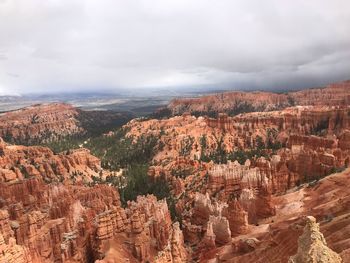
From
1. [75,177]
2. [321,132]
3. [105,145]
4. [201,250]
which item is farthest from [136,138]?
[201,250]

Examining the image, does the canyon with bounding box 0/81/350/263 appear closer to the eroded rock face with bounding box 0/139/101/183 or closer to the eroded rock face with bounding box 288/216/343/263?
the eroded rock face with bounding box 288/216/343/263

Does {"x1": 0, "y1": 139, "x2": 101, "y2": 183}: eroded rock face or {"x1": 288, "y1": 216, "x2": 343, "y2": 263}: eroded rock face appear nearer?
{"x1": 288, "y1": 216, "x2": 343, "y2": 263}: eroded rock face

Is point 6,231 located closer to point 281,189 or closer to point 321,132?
point 281,189

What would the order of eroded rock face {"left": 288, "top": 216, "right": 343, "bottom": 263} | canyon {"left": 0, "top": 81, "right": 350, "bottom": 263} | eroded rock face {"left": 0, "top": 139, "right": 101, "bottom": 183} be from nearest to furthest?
eroded rock face {"left": 288, "top": 216, "right": 343, "bottom": 263}
canyon {"left": 0, "top": 81, "right": 350, "bottom": 263}
eroded rock face {"left": 0, "top": 139, "right": 101, "bottom": 183}

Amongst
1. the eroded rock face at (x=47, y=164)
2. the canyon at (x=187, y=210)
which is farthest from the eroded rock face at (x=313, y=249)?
the eroded rock face at (x=47, y=164)

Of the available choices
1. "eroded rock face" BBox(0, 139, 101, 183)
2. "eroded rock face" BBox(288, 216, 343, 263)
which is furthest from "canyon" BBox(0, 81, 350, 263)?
"eroded rock face" BBox(0, 139, 101, 183)

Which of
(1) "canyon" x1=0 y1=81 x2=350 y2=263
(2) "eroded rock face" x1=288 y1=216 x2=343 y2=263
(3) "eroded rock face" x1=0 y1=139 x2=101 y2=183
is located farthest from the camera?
(3) "eroded rock face" x1=0 y1=139 x2=101 y2=183

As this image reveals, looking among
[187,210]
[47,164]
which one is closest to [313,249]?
[187,210]

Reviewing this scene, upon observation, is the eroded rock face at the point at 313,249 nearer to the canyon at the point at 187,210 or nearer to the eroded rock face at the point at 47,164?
the canyon at the point at 187,210
